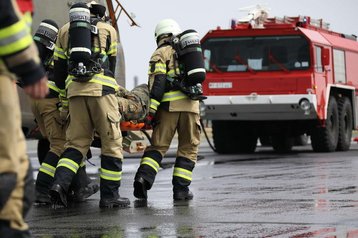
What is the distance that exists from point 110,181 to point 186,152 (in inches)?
47.1

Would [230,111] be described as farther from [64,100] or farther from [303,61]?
[64,100]

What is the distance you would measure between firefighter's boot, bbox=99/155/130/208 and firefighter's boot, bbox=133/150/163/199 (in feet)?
2.06

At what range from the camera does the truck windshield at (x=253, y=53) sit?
19547mm

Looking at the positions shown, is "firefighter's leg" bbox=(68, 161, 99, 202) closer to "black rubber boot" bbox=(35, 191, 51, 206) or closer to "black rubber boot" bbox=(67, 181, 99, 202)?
"black rubber boot" bbox=(67, 181, 99, 202)

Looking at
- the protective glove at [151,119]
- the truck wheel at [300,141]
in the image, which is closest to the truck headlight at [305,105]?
the truck wheel at [300,141]

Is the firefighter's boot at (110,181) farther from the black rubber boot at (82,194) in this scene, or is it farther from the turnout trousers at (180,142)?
the black rubber boot at (82,194)

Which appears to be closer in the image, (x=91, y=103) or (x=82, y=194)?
(x=91, y=103)

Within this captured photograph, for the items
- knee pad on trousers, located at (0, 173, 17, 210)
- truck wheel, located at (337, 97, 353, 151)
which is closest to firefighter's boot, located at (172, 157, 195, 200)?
knee pad on trousers, located at (0, 173, 17, 210)

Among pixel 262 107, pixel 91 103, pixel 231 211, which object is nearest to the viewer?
pixel 231 211

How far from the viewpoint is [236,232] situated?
7180mm

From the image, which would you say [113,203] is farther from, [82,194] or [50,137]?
[50,137]

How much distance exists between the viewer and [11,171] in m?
4.72

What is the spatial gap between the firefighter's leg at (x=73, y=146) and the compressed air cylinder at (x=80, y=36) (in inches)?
17.1

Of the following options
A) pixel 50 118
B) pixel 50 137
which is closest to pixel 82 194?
pixel 50 137
